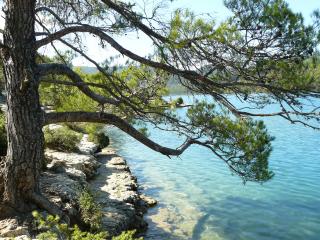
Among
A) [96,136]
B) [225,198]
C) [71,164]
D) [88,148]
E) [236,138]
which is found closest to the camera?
[236,138]

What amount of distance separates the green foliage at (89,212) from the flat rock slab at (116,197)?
1.82 feet

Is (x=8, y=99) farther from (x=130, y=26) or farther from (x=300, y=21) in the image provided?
(x=300, y=21)

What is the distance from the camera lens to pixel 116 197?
1197 centimetres

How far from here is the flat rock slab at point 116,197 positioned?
9.88m

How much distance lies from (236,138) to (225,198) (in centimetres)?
819

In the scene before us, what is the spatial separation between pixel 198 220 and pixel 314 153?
1413 cm

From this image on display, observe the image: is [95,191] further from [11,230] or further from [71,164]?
[11,230]

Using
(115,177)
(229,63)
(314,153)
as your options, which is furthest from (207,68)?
(314,153)

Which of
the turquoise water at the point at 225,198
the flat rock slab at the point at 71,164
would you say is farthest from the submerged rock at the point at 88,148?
the turquoise water at the point at 225,198

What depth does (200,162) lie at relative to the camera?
21750mm

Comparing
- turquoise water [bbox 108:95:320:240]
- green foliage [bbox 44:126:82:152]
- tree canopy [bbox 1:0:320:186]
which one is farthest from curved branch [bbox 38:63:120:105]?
green foliage [bbox 44:126:82:152]

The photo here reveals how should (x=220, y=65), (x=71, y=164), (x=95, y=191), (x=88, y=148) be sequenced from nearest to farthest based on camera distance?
(x=220, y=65) < (x=95, y=191) < (x=71, y=164) < (x=88, y=148)

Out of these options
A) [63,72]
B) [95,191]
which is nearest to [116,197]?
[95,191]

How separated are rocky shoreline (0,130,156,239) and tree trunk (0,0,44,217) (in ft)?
1.92
